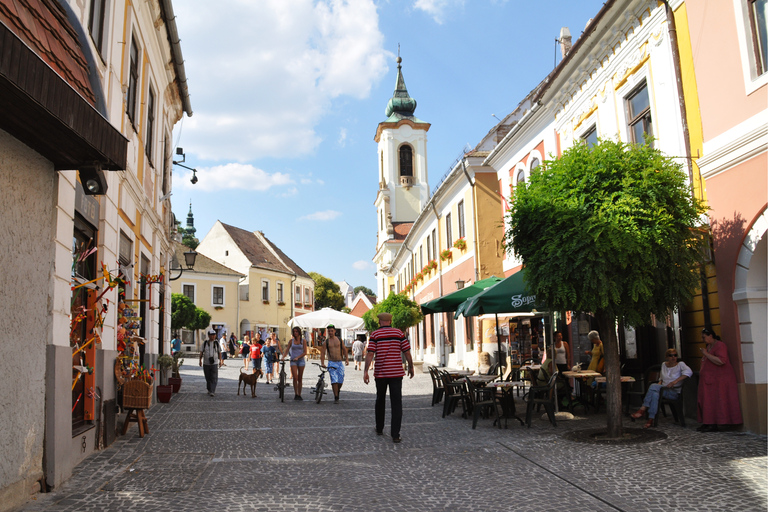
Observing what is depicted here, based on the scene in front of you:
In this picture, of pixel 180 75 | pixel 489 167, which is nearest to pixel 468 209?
pixel 489 167

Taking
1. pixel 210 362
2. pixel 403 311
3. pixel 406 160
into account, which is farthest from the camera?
pixel 406 160

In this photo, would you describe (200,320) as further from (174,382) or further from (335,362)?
(335,362)

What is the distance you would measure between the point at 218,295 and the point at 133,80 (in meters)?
43.0

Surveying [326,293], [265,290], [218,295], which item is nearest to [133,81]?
[218,295]

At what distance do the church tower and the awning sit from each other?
46686 mm

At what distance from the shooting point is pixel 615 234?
7.86m

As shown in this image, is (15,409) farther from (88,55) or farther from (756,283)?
(756,283)

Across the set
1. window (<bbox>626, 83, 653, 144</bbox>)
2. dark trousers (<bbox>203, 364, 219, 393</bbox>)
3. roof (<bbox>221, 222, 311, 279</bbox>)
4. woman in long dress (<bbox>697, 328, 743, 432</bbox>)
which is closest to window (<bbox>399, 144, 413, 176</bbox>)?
roof (<bbox>221, 222, 311, 279</bbox>)

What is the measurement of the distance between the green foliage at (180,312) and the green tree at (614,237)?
120 feet

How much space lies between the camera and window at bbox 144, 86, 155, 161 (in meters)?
13.7

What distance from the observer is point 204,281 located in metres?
52.8

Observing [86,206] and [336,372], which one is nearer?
[86,206]

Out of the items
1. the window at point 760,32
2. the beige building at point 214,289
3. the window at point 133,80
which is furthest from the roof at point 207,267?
the window at point 760,32

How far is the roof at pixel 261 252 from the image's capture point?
58688 millimetres
